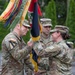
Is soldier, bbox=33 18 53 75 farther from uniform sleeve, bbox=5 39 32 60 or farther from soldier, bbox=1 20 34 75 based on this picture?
uniform sleeve, bbox=5 39 32 60

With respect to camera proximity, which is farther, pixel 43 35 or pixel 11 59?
pixel 43 35

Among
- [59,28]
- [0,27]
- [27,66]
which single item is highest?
[59,28]

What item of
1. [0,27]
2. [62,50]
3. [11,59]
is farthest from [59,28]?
[0,27]

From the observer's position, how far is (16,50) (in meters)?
6.66

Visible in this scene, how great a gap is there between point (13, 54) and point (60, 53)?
2.69 feet

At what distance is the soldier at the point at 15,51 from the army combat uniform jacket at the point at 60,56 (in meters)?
0.41

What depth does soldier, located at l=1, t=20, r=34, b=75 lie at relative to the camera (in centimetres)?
663

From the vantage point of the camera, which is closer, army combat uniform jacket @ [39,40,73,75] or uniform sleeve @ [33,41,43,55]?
uniform sleeve @ [33,41,43,55]

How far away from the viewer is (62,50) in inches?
278

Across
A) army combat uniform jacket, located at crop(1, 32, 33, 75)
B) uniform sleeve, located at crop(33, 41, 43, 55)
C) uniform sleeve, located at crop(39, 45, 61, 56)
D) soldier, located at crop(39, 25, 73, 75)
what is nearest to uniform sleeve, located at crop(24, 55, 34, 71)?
army combat uniform jacket, located at crop(1, 32, 33, 75)

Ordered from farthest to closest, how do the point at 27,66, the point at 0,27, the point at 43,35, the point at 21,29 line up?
1. the point at 0,27
2. the point at 43,35
3. the point at 27,66
4. the point at 21,29

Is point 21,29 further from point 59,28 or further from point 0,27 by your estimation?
point 0,27

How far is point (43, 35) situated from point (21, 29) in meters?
1.09

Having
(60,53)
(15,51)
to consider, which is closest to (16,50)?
(15,51)
